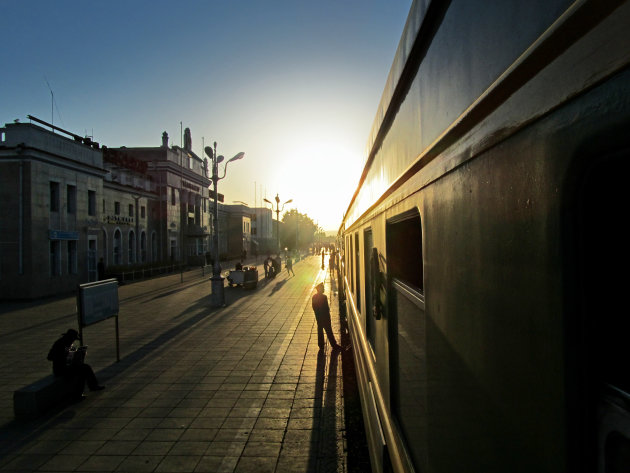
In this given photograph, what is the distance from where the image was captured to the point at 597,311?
66 centimetres

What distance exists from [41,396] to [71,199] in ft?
61.8

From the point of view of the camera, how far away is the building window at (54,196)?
2005cm

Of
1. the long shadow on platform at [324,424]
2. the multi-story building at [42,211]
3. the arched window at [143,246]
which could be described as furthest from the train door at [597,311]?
the arched window at [143,246]

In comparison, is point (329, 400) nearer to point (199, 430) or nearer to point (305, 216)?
point (199, 430)

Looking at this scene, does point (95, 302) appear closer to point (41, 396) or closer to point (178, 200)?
point (41, 396)

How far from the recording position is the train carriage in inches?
24.0

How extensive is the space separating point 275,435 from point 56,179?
20205 mm


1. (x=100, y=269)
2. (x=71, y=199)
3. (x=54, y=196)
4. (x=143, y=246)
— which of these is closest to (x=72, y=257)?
(x=100, y=269)

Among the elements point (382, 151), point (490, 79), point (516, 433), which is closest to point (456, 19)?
point (490, 79)

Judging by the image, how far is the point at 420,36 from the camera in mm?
1486

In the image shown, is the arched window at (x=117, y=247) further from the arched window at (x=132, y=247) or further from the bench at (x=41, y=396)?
the bench at (x=41, y=396)

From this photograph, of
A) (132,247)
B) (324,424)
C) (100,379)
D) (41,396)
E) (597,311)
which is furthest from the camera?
(132,247)

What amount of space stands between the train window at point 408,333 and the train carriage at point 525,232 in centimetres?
15

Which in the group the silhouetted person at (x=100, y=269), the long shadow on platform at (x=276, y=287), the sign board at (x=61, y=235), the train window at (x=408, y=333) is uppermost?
the sign board at (x=61, y=235)
